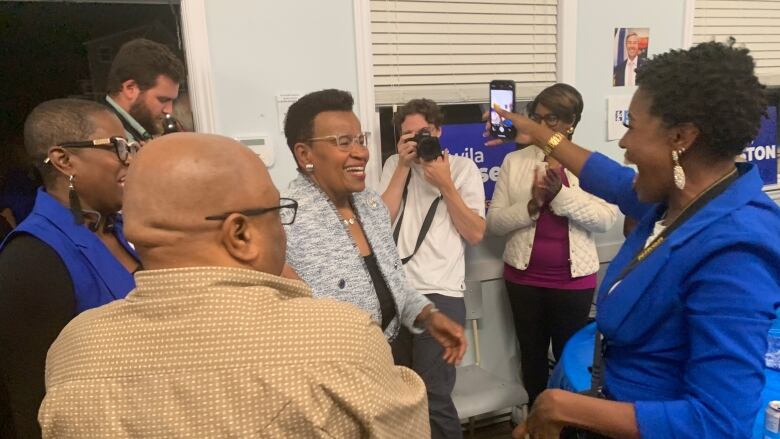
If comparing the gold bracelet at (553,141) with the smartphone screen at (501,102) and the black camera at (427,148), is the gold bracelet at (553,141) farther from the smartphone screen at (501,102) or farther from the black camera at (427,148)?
the black camera at (427,148)

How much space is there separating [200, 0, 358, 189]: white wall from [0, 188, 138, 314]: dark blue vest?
37.4 inches

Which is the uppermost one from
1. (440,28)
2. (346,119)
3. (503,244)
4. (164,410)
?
(440,28)

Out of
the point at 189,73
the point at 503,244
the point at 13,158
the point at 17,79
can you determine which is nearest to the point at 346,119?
the point at 189,73

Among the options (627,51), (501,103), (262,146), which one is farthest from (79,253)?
(627,51)

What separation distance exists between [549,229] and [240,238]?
6.00 feet

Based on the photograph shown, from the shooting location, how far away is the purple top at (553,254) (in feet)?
7.38

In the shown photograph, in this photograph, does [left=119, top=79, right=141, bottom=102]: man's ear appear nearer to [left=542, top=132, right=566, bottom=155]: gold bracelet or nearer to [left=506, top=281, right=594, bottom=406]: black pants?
[left=542, top=132, right=566, bottom=155]: gold bracelet

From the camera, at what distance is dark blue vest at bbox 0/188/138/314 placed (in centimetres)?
110

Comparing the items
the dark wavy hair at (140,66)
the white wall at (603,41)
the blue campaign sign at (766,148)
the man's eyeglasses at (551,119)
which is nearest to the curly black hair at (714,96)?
the man's eyeglasses at (551,119)

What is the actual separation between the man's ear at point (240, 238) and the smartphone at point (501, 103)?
1533 millimetres

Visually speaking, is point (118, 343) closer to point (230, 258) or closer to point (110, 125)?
point (230, 258)

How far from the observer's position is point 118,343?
24.9 inches

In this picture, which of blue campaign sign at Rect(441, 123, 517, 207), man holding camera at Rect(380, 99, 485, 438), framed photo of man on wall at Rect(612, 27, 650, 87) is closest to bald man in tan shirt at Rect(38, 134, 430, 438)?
man holding camera at Rect(380, 99, 485, 438)

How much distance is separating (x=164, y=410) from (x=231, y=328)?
125 mm
